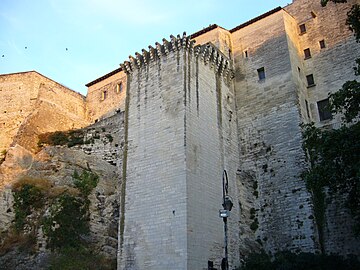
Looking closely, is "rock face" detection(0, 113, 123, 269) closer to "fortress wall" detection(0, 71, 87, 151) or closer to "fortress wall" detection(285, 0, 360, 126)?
"fortress wall" detection(0, 71, 87, 151)

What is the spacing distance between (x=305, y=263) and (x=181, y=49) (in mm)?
9711

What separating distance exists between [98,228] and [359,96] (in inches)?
470

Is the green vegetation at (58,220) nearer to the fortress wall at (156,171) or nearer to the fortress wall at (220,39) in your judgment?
the fortress wall at (156,171)

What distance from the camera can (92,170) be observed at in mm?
20938

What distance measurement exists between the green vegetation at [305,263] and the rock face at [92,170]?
598 cm

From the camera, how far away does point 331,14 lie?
21672mm

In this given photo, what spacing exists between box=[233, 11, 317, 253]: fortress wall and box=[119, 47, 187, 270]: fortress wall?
4070 mm

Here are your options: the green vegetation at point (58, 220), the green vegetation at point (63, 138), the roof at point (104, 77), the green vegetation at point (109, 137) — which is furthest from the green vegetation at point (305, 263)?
the roof at point (104, 77)

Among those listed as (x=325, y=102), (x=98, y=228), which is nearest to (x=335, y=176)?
(x=325, y=102)

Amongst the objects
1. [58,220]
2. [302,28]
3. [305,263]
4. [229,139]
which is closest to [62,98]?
[58,220]

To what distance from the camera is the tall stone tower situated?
14.7 meters

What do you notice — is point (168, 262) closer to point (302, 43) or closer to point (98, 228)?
point (98, 228)

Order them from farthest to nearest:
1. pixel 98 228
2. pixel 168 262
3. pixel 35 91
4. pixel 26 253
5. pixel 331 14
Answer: pixel 35 91
pixel 331 14
pixel 98 228
pixel 26 253
pixel 168 262

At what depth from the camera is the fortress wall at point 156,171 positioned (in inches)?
576
